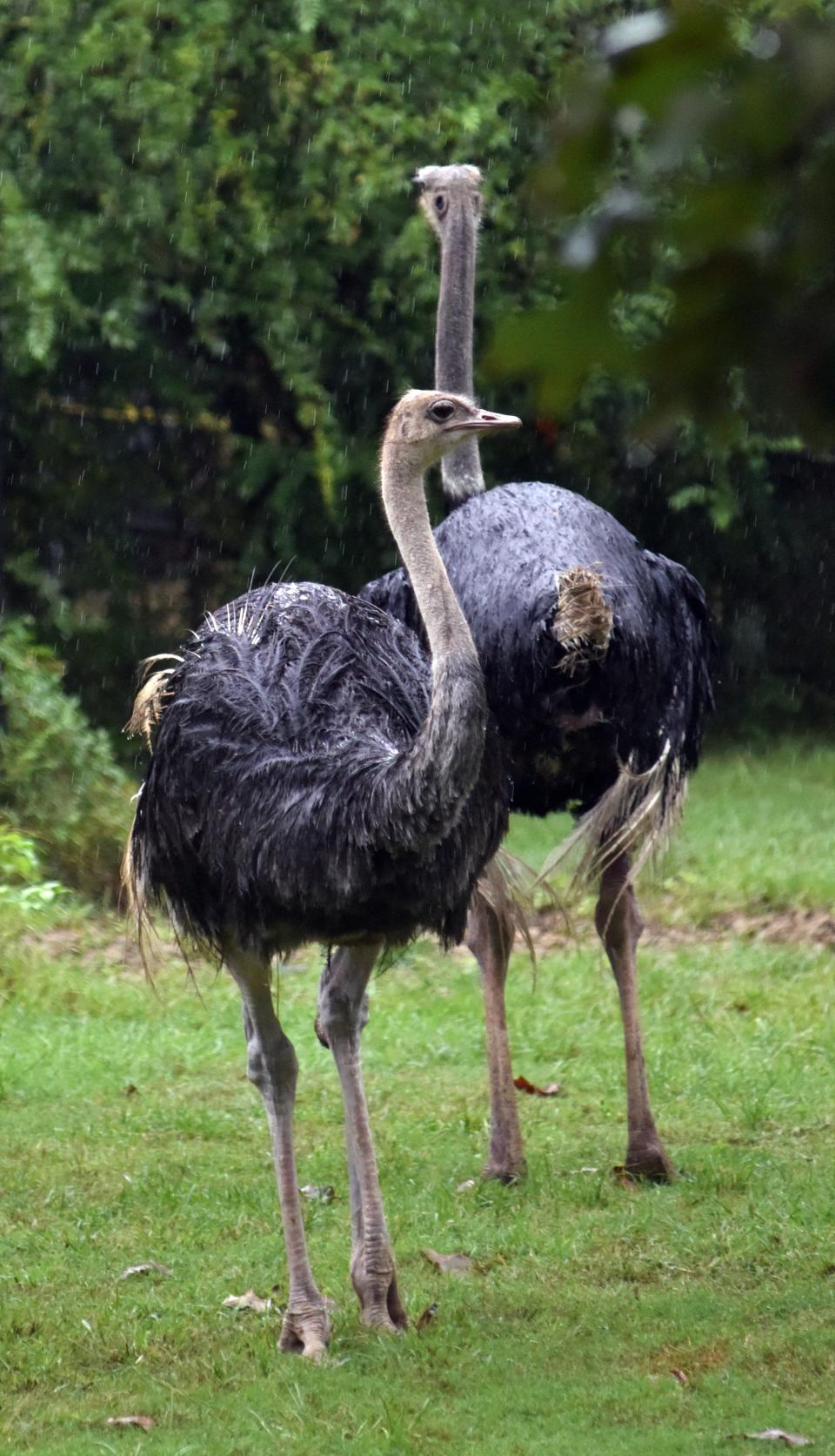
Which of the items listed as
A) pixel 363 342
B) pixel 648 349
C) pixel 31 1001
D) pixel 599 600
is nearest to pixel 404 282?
pixel 363 342

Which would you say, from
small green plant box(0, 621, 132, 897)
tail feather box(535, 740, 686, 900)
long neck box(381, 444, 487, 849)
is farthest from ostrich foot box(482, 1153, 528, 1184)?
small green plant box(0, 621, 132, 897)

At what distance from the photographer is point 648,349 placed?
70.0 inches

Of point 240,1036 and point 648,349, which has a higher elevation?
point 648,349

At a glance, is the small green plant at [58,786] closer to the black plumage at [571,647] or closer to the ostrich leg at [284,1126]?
the black plumage at [571,647]

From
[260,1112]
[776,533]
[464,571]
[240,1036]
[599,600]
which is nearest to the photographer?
[599,600]

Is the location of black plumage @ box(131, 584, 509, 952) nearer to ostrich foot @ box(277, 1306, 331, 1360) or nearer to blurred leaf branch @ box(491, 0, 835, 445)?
ostrich foot @ box(277, 1306, 331, 1360)

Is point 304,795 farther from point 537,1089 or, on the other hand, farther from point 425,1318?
point 537,1089

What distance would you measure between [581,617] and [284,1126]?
131 cm

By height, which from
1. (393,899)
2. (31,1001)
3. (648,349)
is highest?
(648,349)

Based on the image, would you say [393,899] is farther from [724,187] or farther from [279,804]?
[724,187]

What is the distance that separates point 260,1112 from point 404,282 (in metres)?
6.24

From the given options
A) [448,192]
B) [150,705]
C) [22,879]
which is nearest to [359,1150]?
[150,705]

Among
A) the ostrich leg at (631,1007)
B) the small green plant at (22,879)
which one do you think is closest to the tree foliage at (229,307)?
the small green plant at (22,879)

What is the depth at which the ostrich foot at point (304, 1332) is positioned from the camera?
13.6ft
